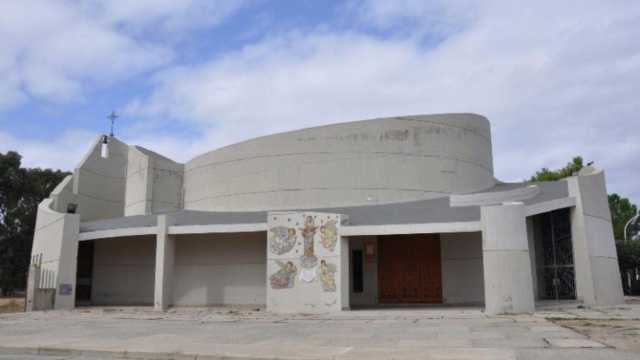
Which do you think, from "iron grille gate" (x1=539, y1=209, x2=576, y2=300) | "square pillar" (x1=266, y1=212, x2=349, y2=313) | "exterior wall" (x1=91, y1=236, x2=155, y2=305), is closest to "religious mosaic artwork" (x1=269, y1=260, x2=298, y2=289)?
"square pillar" (x1=266, y1=212, x2=349, y2=313)

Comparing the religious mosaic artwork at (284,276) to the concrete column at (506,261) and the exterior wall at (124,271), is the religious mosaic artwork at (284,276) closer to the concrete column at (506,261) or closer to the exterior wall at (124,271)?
the concrete column at (506,261)

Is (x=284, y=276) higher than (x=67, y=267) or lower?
lower

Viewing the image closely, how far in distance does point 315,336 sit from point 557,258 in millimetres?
15492

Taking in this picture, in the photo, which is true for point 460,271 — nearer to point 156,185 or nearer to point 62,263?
point 62,263

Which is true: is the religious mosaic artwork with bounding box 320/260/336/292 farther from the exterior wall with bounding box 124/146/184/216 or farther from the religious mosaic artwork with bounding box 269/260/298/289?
the exterior wall with bounding box 124/146/184/216

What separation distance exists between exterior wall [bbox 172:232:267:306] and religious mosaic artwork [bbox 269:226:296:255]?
3530 millimetres

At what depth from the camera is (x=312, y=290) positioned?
22.2 metres

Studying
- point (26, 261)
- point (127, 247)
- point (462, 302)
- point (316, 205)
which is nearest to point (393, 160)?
point (316, 205)

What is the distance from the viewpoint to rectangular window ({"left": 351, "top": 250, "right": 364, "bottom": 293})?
1011 inches

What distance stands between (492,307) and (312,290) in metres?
6.32

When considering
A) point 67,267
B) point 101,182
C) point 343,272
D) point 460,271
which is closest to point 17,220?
point 101,182

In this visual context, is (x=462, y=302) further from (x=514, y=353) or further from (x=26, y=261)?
(x=26, y=261)

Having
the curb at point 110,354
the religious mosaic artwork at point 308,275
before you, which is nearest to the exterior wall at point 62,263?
the religious mosaic artwork at point 308,275

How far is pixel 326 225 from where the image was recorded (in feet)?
73.4
